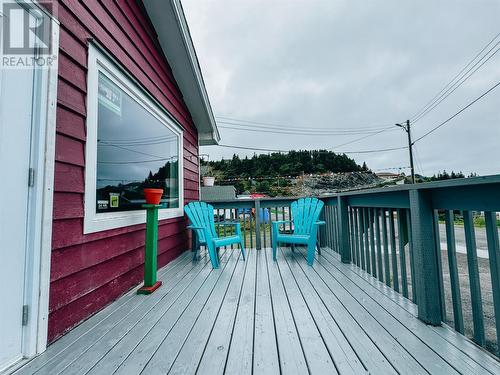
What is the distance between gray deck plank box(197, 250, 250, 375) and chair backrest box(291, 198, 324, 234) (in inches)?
63.5

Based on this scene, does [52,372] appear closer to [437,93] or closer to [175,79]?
[175,79]

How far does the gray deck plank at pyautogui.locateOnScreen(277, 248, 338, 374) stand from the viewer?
1020mm

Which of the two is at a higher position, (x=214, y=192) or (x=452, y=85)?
(x=452, y=85)

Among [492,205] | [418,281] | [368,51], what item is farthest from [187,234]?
[368,51]

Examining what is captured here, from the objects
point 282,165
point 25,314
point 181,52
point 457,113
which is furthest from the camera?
point 282,165

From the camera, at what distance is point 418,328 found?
1.32 m

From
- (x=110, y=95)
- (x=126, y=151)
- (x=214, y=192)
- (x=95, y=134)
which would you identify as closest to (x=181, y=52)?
(x=110, y=95)

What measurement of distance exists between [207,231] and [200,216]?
0.45 metres

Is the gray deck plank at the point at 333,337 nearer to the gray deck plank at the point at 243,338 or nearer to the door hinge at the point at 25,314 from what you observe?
the gray deck plank at the point at 243,338

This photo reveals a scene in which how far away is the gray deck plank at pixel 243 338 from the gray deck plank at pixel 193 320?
6.9 inches

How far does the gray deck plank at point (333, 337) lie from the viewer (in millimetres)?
1019

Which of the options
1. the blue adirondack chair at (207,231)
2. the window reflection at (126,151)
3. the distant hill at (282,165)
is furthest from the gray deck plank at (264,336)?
the distant hill at (282,165)

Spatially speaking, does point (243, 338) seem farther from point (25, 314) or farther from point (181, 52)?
point (181, 52)

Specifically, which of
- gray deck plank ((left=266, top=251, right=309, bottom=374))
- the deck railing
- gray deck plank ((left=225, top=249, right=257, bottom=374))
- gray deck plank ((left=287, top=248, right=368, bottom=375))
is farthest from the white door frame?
the deck railing
